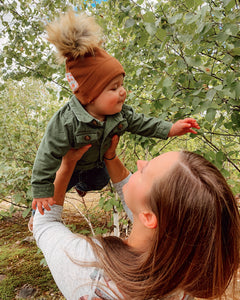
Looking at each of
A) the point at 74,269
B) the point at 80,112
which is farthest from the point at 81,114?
the point at 74,269

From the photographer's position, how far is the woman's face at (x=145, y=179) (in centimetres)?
102

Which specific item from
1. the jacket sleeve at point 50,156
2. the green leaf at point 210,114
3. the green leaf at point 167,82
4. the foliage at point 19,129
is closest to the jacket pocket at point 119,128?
the jacket sleeve at point 50,156

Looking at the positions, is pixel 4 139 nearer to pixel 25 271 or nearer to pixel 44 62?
pixel 44 62

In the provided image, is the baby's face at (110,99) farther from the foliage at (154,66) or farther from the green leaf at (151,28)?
the green leaf at (151,28)

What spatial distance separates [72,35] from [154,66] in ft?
2.46

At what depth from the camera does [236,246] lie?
0.99 meters

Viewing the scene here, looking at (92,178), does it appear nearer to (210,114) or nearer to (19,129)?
(210,114)

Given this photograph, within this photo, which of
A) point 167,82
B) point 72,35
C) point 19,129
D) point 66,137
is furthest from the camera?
point 19,129

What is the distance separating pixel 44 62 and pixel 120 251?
1874 millimetres

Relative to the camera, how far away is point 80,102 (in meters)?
1.57

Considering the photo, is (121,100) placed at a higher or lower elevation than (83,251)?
higher

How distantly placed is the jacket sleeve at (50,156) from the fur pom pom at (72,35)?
419mm

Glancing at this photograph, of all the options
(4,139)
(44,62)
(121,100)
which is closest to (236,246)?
(121,100)

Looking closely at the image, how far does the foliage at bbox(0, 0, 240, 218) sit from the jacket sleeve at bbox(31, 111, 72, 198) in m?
0.52
